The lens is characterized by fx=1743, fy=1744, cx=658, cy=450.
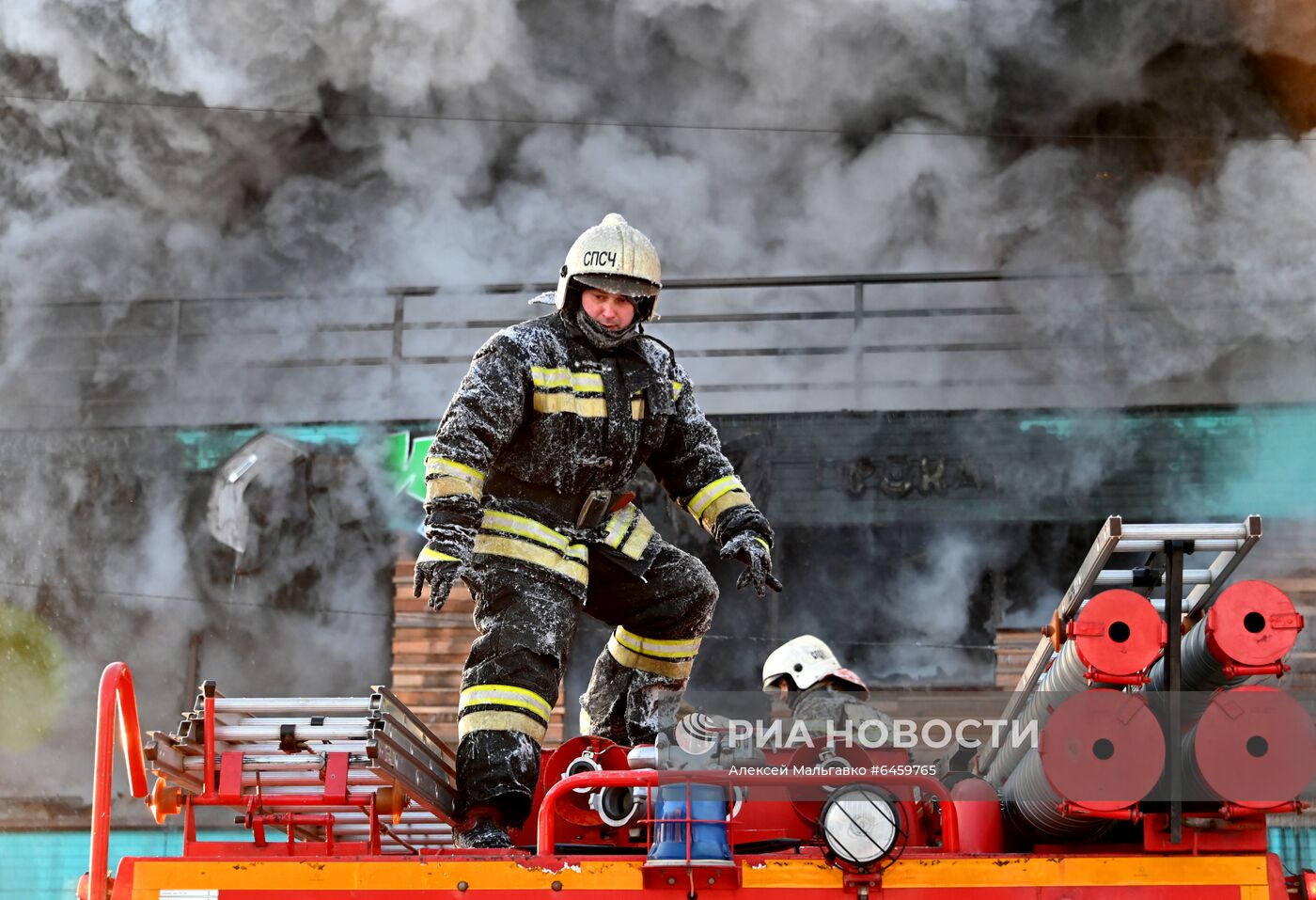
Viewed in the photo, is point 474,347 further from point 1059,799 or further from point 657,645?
point 1059,799

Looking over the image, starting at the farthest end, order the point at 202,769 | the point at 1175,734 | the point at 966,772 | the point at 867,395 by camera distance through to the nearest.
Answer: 1. the point at 867,395
2. the point at 966,772
3. the point at 202,769
4. the point at 1175,734

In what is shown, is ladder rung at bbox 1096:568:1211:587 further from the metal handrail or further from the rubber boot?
the metal handrail

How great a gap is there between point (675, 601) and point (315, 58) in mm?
10079

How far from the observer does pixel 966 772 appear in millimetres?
4883

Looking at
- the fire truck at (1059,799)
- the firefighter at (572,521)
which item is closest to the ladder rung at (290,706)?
the fire truck at (1059,799)

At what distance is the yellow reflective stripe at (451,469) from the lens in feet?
14.9

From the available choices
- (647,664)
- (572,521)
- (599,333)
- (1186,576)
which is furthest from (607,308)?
(1186,576)

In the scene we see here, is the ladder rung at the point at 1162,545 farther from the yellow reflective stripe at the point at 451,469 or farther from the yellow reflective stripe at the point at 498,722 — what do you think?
the yellow reflective stripe at the point at 451,469

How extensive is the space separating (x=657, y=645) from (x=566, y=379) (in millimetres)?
870

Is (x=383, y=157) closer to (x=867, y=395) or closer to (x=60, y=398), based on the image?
(x=60, y=398)

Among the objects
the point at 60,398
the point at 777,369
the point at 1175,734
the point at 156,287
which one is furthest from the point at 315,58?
the point at 1175,734

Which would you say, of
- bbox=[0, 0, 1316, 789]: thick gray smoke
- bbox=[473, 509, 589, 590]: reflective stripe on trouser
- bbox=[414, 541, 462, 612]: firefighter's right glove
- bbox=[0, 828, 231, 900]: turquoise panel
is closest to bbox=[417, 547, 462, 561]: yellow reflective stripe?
bbox=[414, 541, 462, 612]: firefighter's right glove

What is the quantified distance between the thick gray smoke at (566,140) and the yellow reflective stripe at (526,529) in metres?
8.82

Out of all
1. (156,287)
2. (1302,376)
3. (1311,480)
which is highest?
(156,287)
